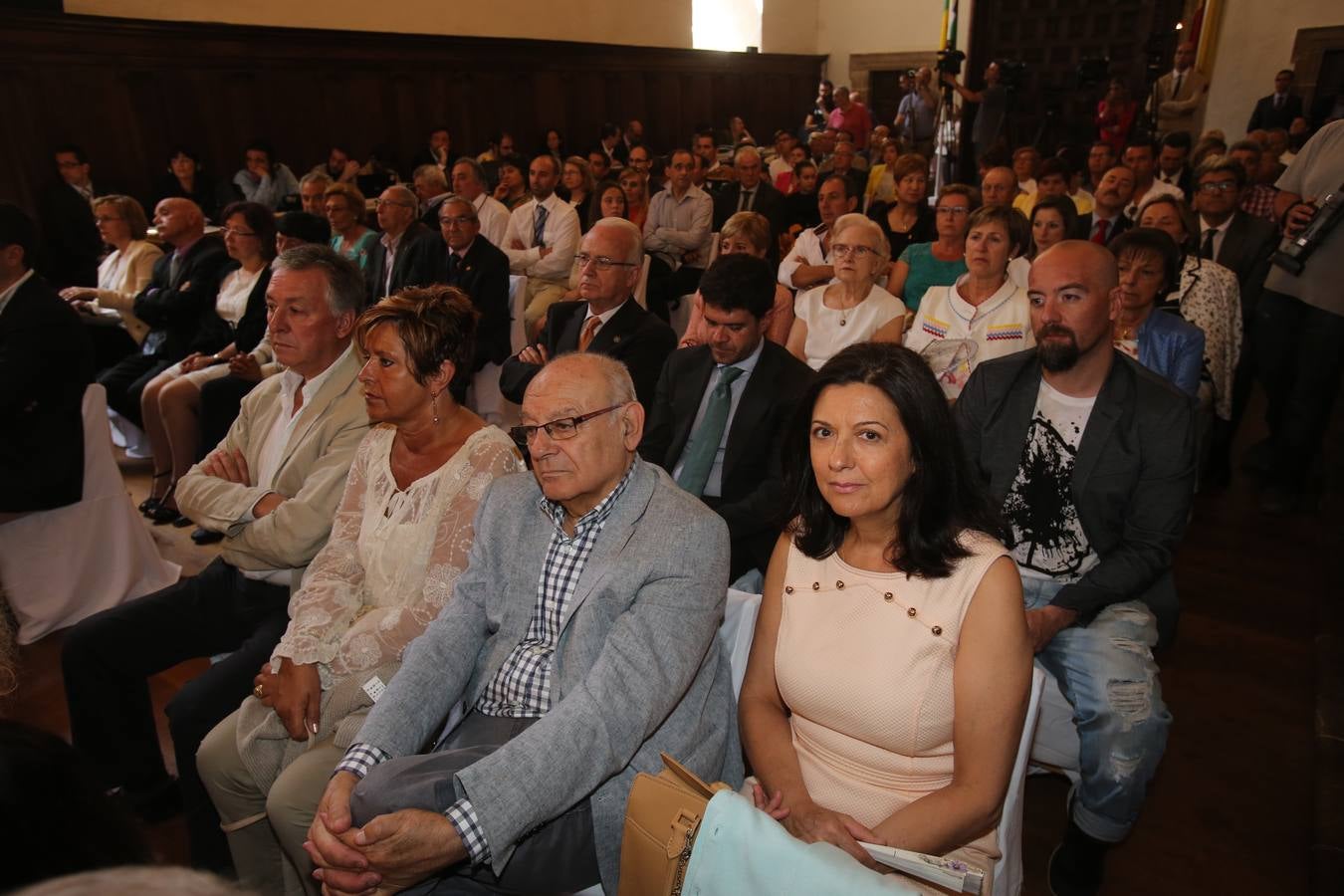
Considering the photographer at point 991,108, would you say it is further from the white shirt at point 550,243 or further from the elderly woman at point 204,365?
the elderly woman at point 204,365

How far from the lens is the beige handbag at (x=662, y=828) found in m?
1.20

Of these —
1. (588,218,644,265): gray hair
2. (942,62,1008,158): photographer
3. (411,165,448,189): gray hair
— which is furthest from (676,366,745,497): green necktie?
(942,62,1008,158): photographer

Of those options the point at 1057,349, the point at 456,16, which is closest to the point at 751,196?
the point at 1057,349

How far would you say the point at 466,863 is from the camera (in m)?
1.52

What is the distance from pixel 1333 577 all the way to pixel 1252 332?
157 centimetres

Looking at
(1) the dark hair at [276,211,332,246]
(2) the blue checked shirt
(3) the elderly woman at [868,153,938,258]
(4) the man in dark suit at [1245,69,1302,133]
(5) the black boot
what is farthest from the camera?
(4) the man in dark suit at [1245,69,1302,133]

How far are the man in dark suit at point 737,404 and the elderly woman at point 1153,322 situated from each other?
1.28 meters

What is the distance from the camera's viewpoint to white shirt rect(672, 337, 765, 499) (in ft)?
8.79

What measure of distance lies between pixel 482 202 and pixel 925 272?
374 centimetres

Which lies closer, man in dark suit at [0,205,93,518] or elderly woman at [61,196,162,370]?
man in dark suit at [0,205,93,518]

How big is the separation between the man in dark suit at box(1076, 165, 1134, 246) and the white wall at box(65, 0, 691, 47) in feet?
30.0

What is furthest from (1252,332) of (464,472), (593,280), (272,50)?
(272,50)

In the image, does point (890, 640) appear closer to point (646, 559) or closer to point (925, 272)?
point (646, 559)

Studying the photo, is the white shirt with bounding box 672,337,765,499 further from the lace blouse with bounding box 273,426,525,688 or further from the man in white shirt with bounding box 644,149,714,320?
the man in white shirt with bounding box 644,149,714,320
